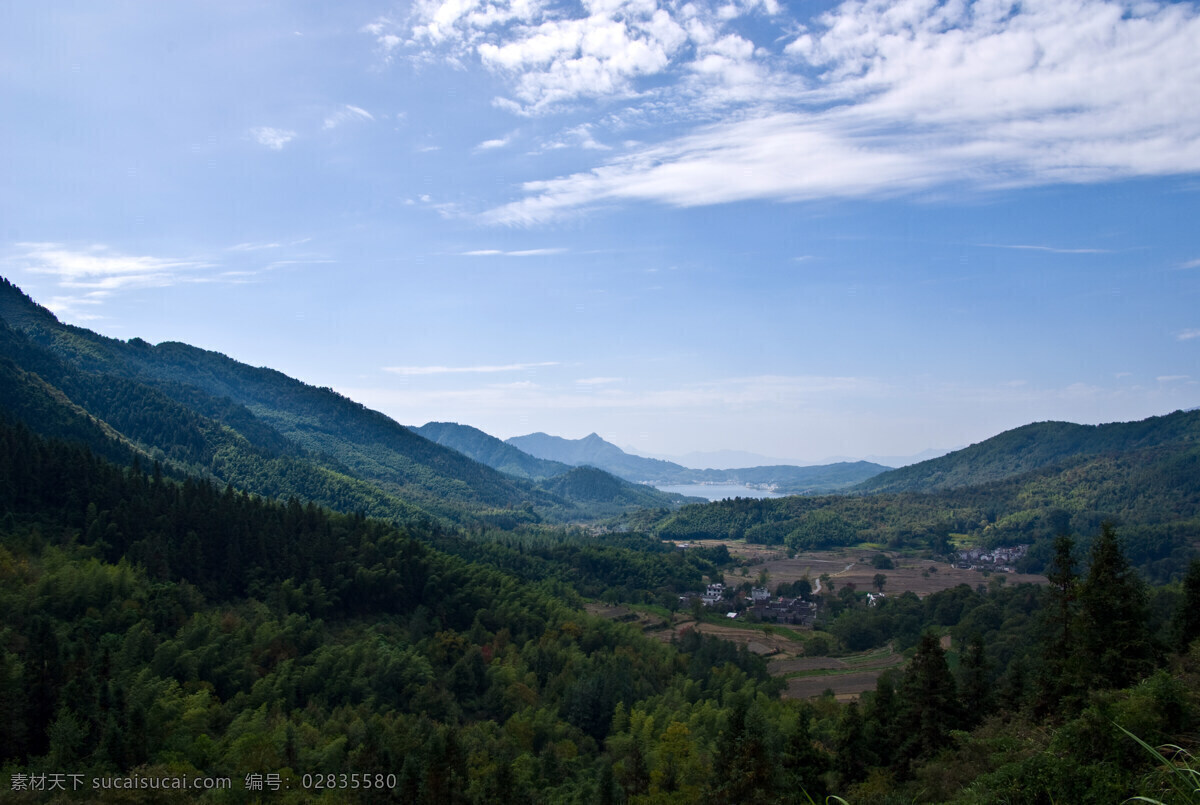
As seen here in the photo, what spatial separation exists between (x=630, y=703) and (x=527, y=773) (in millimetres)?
18592

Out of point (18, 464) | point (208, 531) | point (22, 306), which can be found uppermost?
point (22, 306)

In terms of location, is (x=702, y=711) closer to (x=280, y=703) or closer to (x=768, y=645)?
(x=280, y=703)

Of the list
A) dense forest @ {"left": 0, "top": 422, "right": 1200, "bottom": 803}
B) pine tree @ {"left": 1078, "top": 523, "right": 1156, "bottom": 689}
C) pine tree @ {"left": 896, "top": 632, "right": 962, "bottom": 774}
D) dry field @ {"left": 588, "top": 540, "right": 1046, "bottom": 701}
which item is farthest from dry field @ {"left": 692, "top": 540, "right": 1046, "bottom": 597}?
pine tree @ {"left": 1078, "top": 523, "right": 1156, "bottom": 689}

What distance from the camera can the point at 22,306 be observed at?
193375mm

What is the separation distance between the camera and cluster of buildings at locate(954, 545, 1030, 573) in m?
169

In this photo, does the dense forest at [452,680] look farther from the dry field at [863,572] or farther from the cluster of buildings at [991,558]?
the cluster of buildings at [991,558]

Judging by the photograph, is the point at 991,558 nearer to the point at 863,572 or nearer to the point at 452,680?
the point at 863,572

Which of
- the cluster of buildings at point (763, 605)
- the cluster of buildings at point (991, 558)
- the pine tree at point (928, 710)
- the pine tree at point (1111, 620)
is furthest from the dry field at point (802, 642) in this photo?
the pine tree at point (1111, 620)

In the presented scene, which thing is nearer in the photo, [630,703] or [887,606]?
[630,703]

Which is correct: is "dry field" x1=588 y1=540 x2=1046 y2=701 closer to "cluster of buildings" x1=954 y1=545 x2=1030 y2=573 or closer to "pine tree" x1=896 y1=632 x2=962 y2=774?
"cluster of buildings" x1=954 y1=545 x2=1030 y2=573

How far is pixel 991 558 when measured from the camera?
178 metres

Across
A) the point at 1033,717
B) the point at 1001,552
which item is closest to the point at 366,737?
the point at 1033,717

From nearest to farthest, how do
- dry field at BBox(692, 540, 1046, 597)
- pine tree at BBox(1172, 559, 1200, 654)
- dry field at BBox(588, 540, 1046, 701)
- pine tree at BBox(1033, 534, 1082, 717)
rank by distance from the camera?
Result: pine tree at BBox(1033, 534, 1082, 717)
pine tree at BBox(1172, 559, 1200, 654)
dry field at BBox(588, 540, 1046, 701)
dry field at BBox(692, 540, 1046, 597)

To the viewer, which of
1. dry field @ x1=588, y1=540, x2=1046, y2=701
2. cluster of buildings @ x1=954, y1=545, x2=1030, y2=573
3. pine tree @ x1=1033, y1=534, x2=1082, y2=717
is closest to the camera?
pine tree @ x1=1033, y1=534, x2=1082, y2=717
